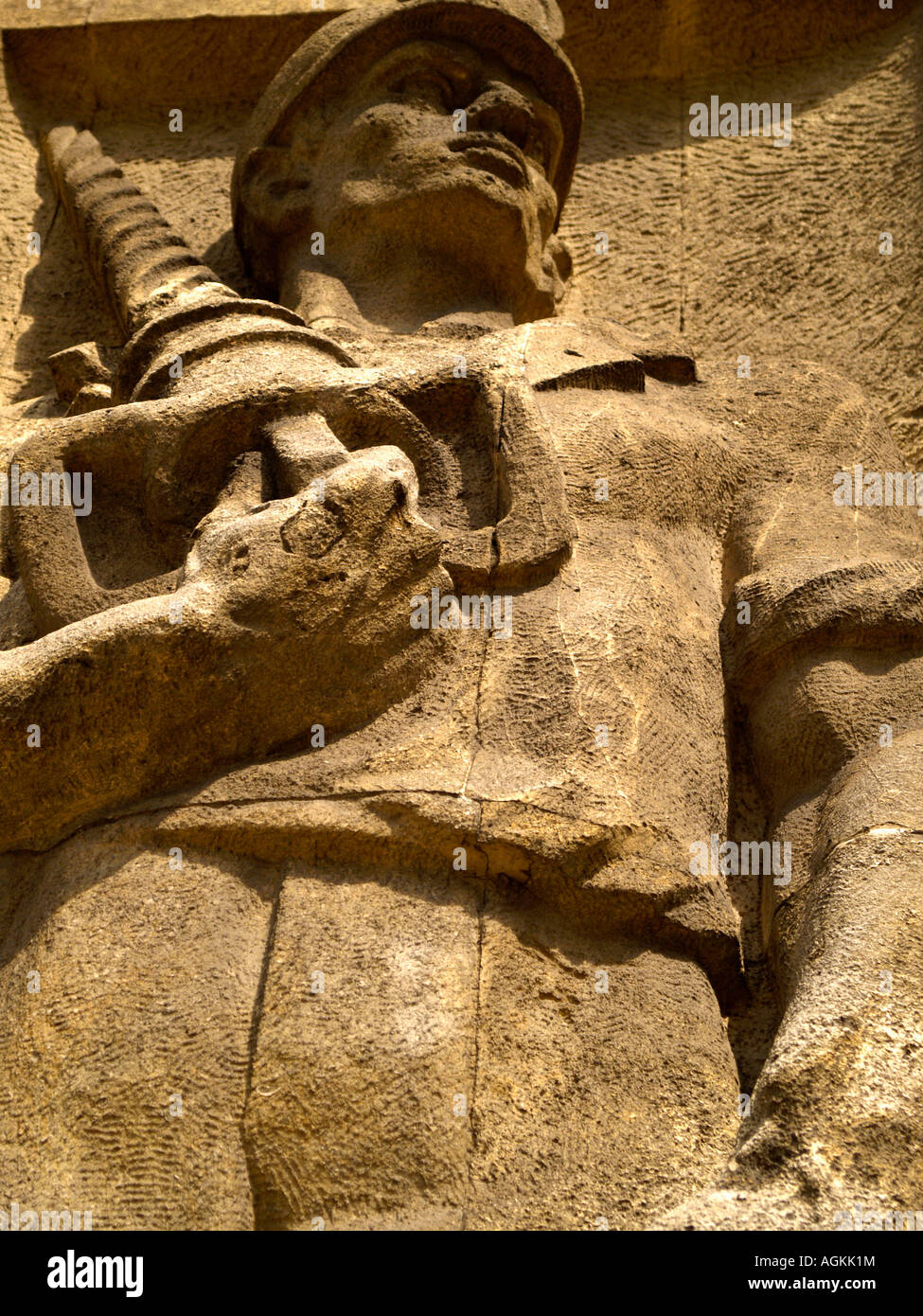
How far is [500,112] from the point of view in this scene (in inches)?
180

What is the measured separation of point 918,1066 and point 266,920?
3.57 ft

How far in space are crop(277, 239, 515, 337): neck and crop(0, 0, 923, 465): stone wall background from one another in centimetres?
82

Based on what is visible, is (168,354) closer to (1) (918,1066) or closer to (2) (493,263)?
(2) (493,263)

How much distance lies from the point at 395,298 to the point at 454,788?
1992 mm

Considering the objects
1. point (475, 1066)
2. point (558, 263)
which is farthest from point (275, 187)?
point (475, 1066)

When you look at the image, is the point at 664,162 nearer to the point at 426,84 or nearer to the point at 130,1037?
the point at 426,84

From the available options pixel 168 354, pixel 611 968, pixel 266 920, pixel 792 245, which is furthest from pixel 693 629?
pixel 792 245

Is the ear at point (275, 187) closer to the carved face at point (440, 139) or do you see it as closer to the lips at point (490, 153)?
the carved face at point (440, 139)

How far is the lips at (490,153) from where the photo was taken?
14.6 ft

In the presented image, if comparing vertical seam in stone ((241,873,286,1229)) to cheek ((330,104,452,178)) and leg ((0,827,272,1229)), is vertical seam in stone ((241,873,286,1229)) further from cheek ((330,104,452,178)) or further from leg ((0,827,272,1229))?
cheek ((330,104,452,178))

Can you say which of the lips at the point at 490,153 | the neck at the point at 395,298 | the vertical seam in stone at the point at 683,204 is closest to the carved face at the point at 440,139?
the lips at the point at 490,153

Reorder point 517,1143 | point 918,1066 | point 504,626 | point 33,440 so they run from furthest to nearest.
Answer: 1. point 33,440
2. point 504,626
3. point 517,1143
4. point 918,1066

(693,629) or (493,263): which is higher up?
(493,263)

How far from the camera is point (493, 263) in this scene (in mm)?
4520
